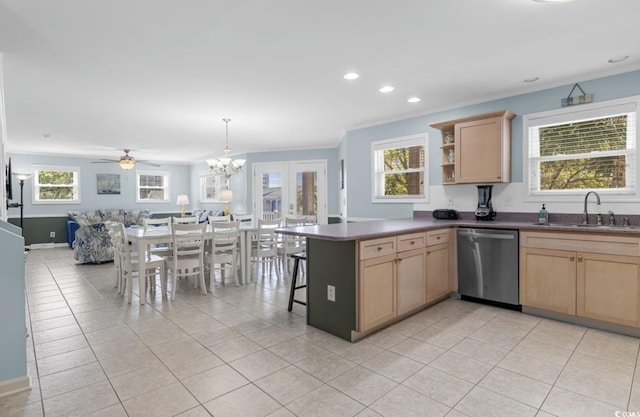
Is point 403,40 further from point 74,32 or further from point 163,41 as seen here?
point 74,32

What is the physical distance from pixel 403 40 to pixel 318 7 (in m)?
0.84

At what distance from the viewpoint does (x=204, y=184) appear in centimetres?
1059

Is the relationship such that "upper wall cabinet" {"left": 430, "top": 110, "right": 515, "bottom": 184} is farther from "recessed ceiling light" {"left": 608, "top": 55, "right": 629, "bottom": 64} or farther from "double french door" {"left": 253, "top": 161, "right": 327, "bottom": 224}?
"double french door" {"left": 253, "top": 161, "right": 327, "bottom": 224}

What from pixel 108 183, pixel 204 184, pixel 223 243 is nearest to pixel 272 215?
pixel 223 243

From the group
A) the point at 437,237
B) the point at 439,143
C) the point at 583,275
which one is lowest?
the point at 583,275

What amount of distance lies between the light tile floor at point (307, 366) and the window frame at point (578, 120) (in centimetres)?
137

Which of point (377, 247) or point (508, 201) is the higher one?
point (508, 201)

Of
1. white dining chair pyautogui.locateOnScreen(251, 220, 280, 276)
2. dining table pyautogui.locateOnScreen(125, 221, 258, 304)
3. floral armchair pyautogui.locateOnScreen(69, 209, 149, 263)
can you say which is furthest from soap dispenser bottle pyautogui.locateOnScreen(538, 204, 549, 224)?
floral armchair pyautogui.locateOnScreen(69, 209, 149, 263)

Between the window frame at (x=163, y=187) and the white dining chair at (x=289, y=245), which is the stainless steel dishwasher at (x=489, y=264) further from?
the window frame at (x=163, y=187)

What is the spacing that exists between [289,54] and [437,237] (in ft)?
8.03

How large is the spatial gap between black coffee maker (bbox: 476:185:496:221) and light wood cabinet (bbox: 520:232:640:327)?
678 mm

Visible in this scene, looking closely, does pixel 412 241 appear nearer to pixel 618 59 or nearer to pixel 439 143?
pixel 439 143

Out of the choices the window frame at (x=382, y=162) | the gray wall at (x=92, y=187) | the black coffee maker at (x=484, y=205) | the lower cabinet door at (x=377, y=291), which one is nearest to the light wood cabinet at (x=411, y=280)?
the lower cabinet door at (x=377, y=291)

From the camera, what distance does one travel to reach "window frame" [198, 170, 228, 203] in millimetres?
9781
